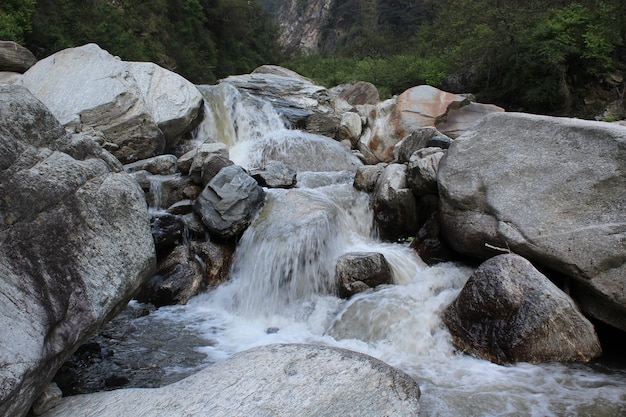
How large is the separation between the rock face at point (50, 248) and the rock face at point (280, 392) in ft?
1.96

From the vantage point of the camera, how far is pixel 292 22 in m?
74.4

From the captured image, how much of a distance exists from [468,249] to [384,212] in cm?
212

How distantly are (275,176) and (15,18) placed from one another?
10.8 meters

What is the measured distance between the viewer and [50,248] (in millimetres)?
3045

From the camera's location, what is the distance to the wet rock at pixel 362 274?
6289 mm

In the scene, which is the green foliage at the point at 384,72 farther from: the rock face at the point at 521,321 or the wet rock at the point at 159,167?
the rock face at the point at 521,321

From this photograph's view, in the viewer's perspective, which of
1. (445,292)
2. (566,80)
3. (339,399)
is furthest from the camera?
(566,80)

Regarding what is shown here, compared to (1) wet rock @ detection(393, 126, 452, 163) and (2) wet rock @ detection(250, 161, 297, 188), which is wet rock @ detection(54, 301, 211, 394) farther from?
(1) wet rock @ detection(393, 126, 452, 163)

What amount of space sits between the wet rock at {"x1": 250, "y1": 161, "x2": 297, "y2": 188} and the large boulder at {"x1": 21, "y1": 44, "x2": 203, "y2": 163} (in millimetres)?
3523

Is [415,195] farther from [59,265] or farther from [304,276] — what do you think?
[59,265]

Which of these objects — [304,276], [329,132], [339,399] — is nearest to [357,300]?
[304,276]

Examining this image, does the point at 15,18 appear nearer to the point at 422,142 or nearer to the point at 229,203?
the point at 229,203

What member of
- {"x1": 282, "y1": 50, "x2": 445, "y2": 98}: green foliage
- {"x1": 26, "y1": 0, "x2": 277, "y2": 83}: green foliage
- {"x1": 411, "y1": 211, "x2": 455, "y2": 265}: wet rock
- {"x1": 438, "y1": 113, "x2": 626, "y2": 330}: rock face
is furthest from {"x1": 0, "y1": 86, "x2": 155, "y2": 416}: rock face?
{"x1": 282, "y1": 50, "x2": 445, "y2": 98}: green foliage

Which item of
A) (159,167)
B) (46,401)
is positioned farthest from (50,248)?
(159,167)
